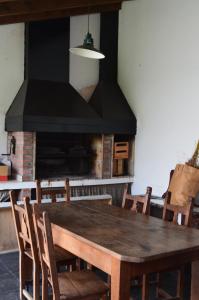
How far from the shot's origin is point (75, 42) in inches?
227

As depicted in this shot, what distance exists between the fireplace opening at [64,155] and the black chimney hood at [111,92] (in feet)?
1.64

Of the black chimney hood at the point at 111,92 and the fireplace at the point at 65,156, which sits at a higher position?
the black chimney hood at the point at 111,92

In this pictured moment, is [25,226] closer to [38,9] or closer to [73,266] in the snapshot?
[73,266]

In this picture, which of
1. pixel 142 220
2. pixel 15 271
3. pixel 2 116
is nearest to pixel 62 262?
pixel 142 220

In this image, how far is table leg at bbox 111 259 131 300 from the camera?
210 cm

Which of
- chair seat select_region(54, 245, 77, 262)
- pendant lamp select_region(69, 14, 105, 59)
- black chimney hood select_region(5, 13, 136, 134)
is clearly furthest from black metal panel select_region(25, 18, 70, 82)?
chair seat select_region(54, 245, 77, 262)

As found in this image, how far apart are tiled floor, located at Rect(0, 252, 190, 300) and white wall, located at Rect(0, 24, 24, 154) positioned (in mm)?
1641

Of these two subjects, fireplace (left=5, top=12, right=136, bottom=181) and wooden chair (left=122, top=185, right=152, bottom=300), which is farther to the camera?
fireplace (left=5, top=12, right=136, bottom=181)

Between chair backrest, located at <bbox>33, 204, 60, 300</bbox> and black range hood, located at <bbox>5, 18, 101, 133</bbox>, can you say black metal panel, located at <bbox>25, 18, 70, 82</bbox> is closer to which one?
black range hood, located at <bbox>5, 18, 101, 133</bbox>

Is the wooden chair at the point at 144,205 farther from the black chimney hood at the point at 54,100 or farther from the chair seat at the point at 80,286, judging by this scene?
the black chimney hood at the point at 54,100

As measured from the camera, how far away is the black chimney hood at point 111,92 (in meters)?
5.38

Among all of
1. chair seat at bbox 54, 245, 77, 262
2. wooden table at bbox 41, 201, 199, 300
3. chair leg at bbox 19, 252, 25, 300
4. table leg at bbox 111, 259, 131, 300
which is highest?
wooden table at bbox 41, 201, 199, 300

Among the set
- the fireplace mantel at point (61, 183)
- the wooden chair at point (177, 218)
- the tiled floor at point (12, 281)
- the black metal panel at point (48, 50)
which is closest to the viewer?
the wooden chair at point (177, 218)

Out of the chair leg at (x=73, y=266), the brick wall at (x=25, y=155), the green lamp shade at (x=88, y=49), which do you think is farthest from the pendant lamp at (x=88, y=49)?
the chair leg at (x=73, y=266)
